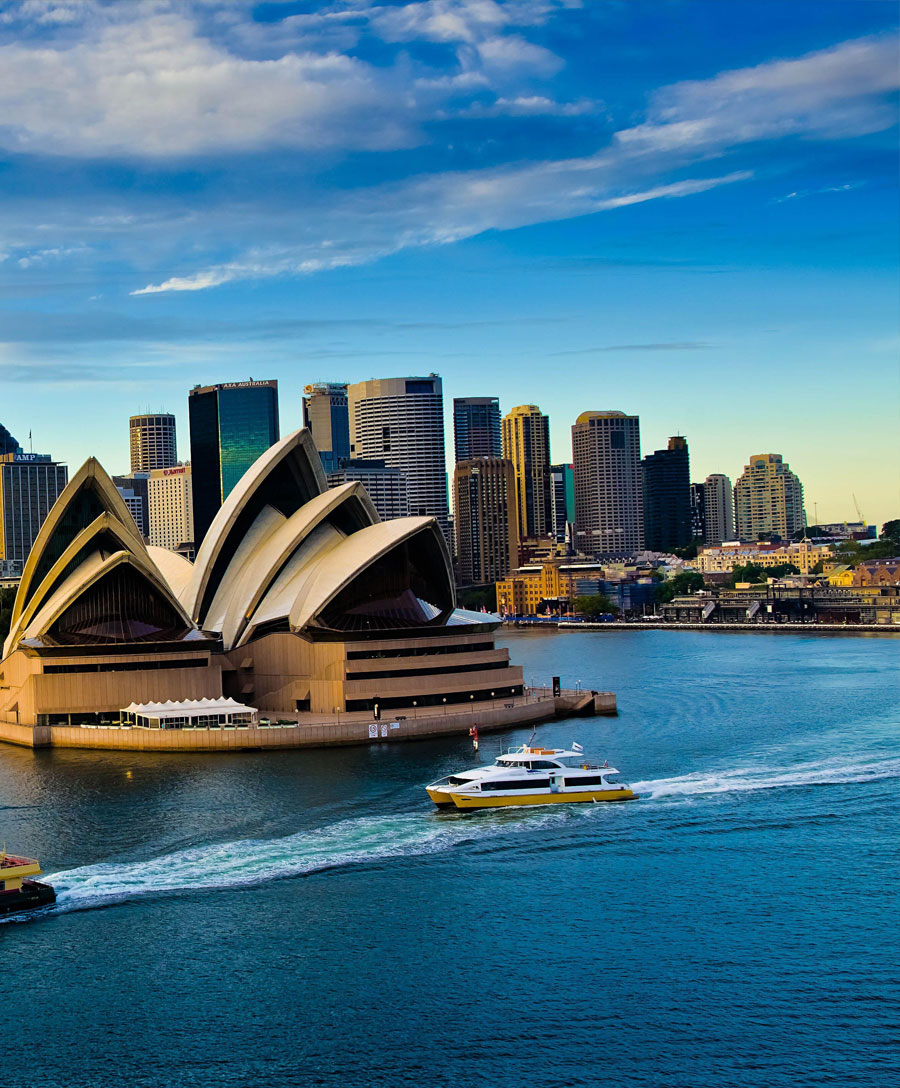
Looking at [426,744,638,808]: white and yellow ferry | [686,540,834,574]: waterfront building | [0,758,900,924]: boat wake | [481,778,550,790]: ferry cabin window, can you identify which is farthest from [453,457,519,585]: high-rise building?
[481,778,550,790]: ferry cabin window

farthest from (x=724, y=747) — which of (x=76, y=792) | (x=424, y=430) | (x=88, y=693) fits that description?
(x=424, y=430)

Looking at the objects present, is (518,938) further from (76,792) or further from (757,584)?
(757,584)

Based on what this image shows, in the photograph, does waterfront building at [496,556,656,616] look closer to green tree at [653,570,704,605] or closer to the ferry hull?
green tree at [653,570,704,605]

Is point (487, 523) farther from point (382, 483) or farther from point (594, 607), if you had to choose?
point (594, 607)

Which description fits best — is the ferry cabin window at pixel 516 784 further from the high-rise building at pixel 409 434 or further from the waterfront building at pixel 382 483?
the high-rise building at pixel 409 434

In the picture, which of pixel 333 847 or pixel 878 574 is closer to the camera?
pixel 333 847

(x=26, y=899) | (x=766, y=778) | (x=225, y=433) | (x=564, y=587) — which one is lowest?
(x=26, y=899)

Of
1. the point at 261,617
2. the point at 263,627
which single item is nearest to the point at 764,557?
the point at 261,617

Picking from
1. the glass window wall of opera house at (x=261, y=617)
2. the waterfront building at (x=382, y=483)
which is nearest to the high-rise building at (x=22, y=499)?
the waterfront building at (x=382, y=483)
